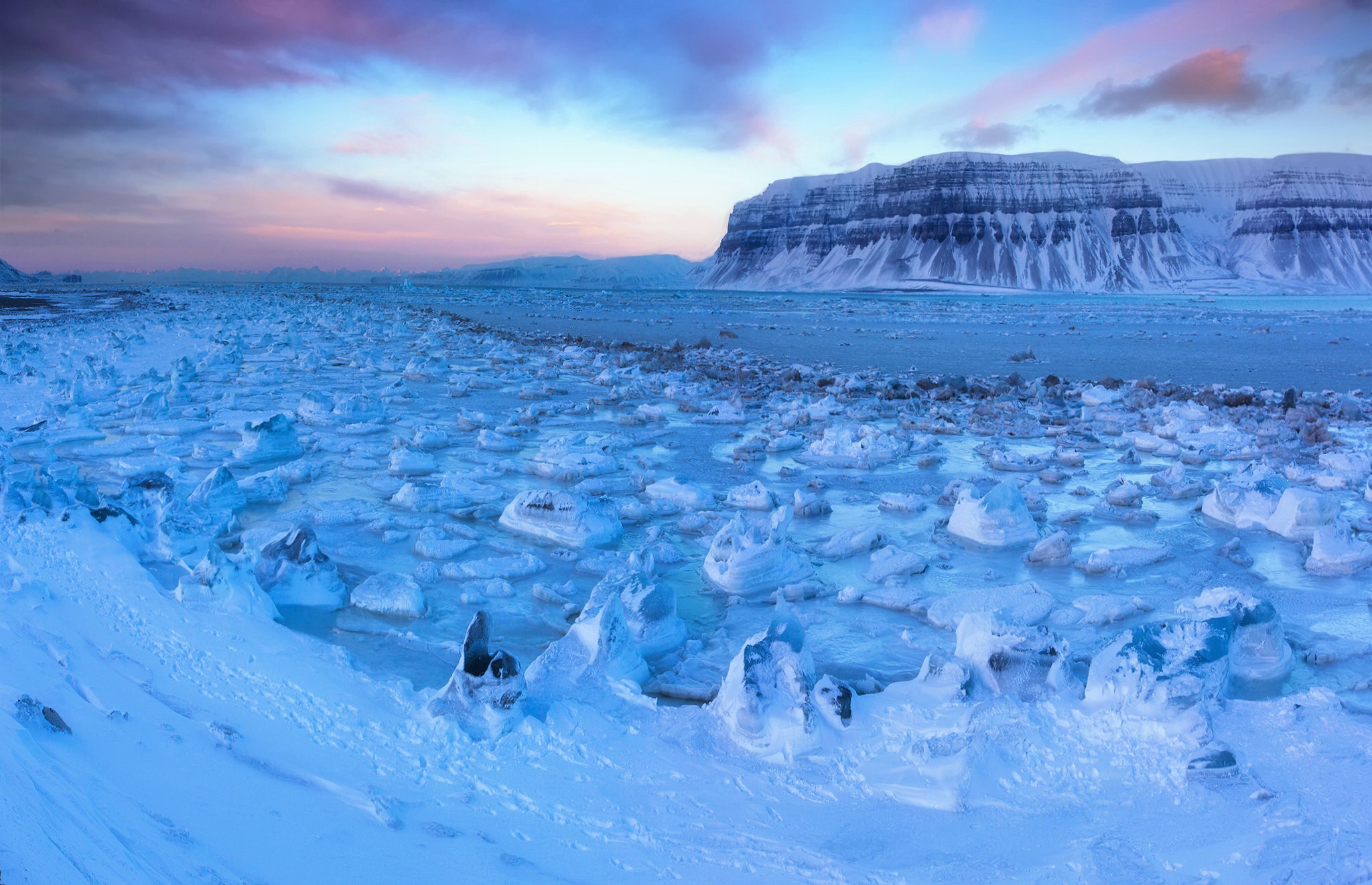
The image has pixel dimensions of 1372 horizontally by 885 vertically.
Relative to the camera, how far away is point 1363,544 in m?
4.00

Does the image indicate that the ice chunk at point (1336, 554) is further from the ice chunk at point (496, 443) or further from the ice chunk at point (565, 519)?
the ice chunk at point (496, 443)

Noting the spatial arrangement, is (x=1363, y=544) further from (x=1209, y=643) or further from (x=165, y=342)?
(x=165, y=342)

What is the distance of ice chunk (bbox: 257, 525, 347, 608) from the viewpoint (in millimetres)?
3334

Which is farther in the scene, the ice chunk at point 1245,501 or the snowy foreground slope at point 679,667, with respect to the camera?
the ice chunk at point 1245,501

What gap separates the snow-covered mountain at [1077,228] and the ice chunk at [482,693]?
97.5 metres

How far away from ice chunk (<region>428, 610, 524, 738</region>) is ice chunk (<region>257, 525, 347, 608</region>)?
1.21m

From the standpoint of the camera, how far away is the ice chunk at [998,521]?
14.2 feet

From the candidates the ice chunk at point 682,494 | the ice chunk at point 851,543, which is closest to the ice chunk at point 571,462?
the ice chunk at point 682,494

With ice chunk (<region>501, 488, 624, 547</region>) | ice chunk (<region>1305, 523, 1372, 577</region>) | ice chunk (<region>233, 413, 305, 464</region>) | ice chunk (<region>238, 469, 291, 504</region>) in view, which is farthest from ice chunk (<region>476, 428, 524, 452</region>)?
ice chunk (<region>1305, 523, 1372, 577</region>)

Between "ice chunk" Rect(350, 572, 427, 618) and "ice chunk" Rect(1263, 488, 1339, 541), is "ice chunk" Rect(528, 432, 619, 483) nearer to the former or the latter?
"ice chunk" Rect(350, 572, 427, 618)

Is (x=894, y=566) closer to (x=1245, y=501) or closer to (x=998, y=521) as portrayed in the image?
(x=998, y=521)

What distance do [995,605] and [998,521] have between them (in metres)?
1.09

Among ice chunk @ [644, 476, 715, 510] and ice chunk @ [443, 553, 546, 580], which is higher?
ice chunk @ [644, 476, 715, 510]

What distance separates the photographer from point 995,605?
338 centimetres
